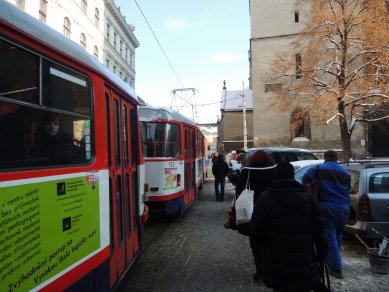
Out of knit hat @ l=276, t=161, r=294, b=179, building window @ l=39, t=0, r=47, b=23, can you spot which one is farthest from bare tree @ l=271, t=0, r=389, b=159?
knit hat @ l=276, t=161, r=294, b=179

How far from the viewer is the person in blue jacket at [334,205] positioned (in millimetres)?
5457

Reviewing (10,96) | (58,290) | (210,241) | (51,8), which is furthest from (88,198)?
(51,8)

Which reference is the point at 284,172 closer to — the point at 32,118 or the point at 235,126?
the point at 32,118

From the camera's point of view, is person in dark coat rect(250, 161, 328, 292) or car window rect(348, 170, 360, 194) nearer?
person in dark coat rect(250, 161, 328, 292)

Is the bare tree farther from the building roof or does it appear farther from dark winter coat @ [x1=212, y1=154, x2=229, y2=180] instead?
the building roof

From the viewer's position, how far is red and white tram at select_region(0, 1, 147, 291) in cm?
240

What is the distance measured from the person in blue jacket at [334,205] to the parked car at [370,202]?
1.20 meters

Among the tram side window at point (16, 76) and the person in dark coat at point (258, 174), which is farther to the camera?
the person in dark coat at point (258, 174)

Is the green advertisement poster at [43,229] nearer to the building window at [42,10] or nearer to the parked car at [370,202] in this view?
the parked car at [370,202]

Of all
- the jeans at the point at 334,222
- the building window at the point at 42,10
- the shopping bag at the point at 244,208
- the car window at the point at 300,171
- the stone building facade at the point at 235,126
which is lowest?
the jeans at the point at 334,222

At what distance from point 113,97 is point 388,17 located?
66.6 feet

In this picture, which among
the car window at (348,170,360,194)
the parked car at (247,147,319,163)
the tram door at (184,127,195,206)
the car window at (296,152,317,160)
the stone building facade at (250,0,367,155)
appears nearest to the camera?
the car window at (348,170,360,194)

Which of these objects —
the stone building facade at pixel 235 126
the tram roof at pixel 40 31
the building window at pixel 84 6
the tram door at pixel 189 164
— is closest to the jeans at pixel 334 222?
the tram roof at pixel 40 31

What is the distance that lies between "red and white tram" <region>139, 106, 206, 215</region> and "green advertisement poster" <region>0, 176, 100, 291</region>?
563cm
